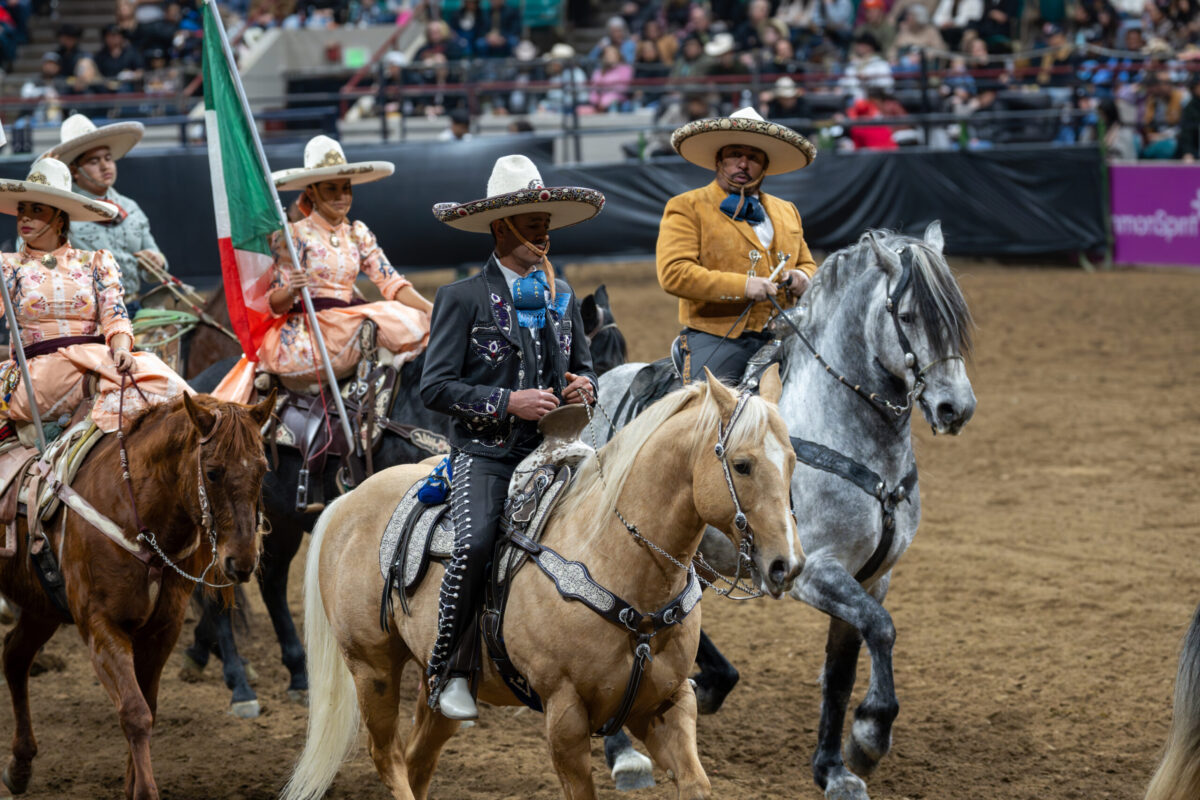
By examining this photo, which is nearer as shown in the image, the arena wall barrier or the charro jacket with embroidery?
the charro jacket with embroidery

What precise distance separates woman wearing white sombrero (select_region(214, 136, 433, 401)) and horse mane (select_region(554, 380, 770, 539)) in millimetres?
2589

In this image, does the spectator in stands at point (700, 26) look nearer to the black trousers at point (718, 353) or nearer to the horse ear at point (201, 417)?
the black trousers at point (718, 353)

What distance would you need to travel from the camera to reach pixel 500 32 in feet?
76.4

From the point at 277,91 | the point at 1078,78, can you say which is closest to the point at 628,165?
the point at 1078,78

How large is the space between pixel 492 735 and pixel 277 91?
18.9m

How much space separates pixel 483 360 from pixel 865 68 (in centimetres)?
1663

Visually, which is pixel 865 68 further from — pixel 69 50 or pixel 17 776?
pixel 17 776

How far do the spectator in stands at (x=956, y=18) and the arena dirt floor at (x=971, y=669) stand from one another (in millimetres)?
10809

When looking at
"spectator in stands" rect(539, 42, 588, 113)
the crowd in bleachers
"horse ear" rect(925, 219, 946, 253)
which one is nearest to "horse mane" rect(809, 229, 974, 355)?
"horse ear" rect(925, 219, 946, 253)

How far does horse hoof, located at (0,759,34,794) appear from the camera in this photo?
552cm

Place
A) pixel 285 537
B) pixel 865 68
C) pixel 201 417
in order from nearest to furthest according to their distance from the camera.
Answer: pixel 201 417
pixel 285 537
pixel 865 68

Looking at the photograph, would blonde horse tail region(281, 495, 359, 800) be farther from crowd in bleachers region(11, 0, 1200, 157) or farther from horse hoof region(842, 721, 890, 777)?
crowd in bleachers region(11, 0, 1200, 157)

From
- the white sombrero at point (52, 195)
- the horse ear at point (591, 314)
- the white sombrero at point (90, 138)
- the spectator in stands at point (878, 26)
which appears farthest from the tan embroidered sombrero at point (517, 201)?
the spectator in stands at point (878, 26)

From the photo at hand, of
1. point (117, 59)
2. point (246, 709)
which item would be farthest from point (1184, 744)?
point (117, 59)
